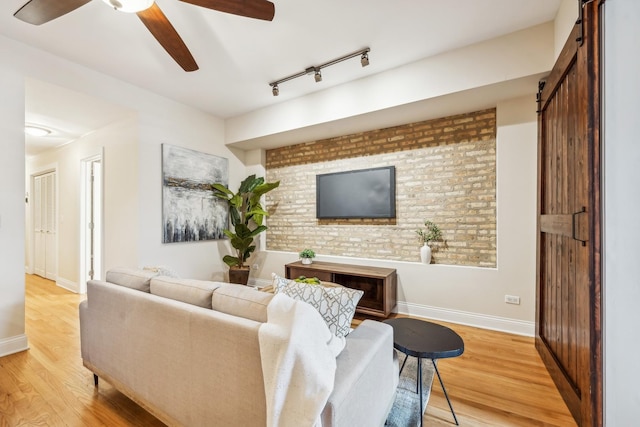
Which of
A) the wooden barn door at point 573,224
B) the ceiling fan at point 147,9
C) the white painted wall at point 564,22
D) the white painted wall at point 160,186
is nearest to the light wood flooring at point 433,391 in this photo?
the wooden barn door at point 573,224

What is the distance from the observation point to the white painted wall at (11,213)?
2.30 metres

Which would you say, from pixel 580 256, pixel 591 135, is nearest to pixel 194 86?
pixel 591 135

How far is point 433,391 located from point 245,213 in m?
3.53

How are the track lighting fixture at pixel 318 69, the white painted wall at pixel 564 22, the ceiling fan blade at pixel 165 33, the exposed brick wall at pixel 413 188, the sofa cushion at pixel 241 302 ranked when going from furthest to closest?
the exposed brick wall at pixel 413 188
the track lighting fixture at pixel 318 69
the white painted wall at pixel 564 22
the ceiling fan blade at pixel 165 33
the sofa cushion at pixel 241 302

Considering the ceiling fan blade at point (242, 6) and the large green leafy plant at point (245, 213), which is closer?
the ceiling fan blade at point (242, 6)

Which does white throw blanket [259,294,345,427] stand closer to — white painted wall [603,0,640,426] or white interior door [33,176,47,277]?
white painted wall [603,0,640,426]

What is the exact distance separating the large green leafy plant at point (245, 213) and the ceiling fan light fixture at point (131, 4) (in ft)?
8.61

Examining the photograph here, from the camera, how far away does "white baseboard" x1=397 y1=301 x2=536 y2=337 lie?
8.91 feet

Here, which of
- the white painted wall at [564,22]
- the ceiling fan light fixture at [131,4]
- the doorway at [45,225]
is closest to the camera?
the ceiling fan light fixture at [131,4]

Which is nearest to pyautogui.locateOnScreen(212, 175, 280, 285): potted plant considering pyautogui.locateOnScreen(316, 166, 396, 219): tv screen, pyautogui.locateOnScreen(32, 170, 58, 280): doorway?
pyautogui.locateOnScreen(316, 166, 396, 219): tv screen

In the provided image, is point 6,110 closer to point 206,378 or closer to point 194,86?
point 194,86

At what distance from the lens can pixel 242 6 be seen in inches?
63.1

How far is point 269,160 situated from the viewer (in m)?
4.67

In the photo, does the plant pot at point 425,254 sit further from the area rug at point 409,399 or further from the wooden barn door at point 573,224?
the area rug at point 409,399
